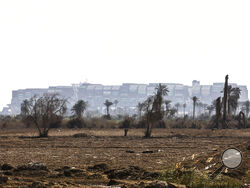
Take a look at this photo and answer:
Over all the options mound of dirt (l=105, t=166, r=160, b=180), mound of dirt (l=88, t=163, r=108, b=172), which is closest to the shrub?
mound of dirt (l=88, t=163, r=108, b=172)

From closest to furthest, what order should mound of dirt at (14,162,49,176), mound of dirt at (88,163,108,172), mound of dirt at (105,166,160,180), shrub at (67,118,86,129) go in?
mound of dirt at (105,166,160,180)
mound of dirt at (14,162,49,176)
mound of dirt at (88,163,108,172)
shrub at (67,118,86,129)

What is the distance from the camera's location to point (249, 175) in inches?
544

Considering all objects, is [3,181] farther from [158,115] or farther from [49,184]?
[158,115]

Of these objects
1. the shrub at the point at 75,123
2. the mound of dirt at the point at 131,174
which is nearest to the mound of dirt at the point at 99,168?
the mound of dirt at the point at 131,174

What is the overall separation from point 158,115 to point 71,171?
33627 mm

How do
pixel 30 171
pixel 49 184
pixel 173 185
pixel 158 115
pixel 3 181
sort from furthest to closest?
pixel 158 115 < pixel 30 171 < pixel 3 181 < pixel 49 184 < pixel 173 185

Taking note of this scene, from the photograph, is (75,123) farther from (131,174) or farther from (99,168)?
(131,174)

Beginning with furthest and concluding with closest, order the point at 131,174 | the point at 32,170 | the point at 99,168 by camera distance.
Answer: the point at 99,168, the point at 32,170, the point at 131,174

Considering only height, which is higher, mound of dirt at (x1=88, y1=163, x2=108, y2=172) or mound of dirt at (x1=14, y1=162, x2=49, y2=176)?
mound of dirt at (x1=14, y1=162, x2=49, y2=176)

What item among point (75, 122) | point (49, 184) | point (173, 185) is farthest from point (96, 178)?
point (75, 122)

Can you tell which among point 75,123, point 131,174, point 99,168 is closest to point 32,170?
point 99,168

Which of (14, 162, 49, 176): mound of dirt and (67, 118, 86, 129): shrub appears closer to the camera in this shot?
(14, 162, 49, 176): mound of dirt

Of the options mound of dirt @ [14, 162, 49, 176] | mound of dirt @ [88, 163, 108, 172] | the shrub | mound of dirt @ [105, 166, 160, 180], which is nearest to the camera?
mound of dirt @ [105, 166, 160, 180]

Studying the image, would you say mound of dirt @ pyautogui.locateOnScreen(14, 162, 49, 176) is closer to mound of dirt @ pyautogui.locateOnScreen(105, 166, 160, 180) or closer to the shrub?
mound of dirt @ pyautogui.locateOnScreen(105, 166, 160, 180)
